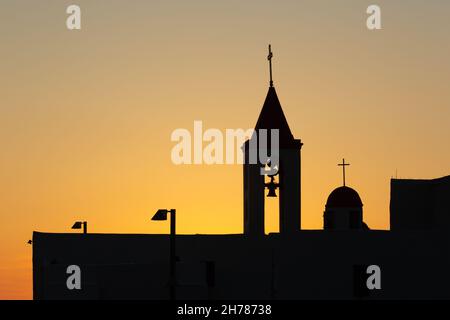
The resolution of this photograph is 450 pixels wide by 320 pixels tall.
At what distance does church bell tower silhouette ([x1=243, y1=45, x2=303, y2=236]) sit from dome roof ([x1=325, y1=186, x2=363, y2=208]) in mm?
10670

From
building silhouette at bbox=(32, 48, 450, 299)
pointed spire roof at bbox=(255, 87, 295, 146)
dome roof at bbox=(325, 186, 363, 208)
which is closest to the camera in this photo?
pointed spire roof at bbox=(255, 87, 295, 146)

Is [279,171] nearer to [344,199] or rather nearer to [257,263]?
[257,263]

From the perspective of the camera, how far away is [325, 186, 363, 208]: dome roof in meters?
61.8

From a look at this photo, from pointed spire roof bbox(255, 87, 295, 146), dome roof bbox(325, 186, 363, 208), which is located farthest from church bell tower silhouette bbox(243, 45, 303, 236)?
dome roof bbox(325, 186, 363, 208)

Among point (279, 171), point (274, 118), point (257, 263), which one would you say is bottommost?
point (257, 263)

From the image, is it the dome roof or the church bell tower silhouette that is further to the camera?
the dome roof

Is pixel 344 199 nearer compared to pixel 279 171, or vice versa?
pixel 279 171

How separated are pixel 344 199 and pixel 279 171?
38.6ft

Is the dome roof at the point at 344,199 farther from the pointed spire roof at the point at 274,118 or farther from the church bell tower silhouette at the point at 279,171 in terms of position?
the pointed spire roof at the point at 274,118

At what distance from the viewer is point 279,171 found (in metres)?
50.8

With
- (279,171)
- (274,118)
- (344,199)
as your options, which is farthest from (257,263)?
(344,199)

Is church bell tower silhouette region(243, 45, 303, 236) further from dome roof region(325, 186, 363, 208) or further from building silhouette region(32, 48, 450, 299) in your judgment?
dome roof region(325, 186, 363, 208)
